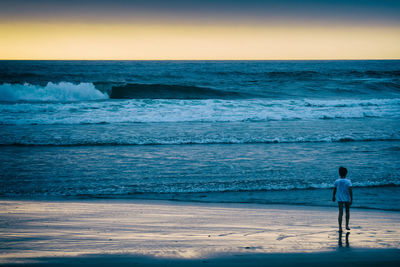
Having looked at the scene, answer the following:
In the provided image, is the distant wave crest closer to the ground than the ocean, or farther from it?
farther from it

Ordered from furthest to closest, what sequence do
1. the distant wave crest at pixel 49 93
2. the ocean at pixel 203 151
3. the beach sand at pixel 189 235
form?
the distant wave crest at pixel 49 93 → the ocean at pixel 203 151 → the beach sand at pixel 189 235

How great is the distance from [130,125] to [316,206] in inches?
440

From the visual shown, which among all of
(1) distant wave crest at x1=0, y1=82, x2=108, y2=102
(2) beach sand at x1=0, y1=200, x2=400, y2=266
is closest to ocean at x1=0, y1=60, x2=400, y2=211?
(2) beach sand at x1=0, y1=200, x2=400, y2=266

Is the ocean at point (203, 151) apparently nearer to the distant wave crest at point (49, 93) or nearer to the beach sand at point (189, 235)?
the beach sand at point (189, 235)

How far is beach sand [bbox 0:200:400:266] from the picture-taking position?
166 inches

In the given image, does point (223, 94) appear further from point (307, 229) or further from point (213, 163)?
point (307, 229)

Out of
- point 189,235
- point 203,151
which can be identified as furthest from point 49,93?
point 189,235

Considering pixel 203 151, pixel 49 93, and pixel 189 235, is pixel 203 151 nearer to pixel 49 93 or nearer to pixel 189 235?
pixel 189 235

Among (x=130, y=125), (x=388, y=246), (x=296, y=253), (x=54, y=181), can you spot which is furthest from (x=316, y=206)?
(x=130, y=125)

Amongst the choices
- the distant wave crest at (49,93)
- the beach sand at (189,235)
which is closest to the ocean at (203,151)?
the beach sand at (189,235)

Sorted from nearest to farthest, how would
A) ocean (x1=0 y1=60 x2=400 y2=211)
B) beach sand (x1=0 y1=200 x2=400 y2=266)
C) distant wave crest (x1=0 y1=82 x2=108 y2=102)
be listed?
beach sand (x1=0 y1=200 x2=400 y2=266), ocean (x1=0 y1=60 x2=400 y2=211), distant wave crest (x1=0 y1=82 x2=108 y2=102)

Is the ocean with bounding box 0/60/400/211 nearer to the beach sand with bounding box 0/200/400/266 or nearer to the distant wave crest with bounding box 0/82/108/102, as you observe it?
the beach sand with bounding box 0/200/400/266

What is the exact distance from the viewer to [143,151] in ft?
38.4

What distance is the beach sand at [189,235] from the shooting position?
4215 mm
